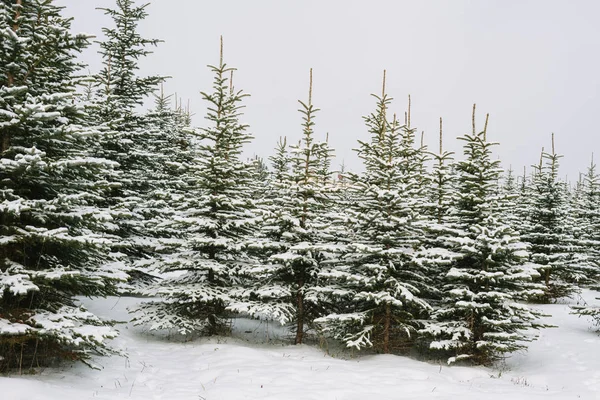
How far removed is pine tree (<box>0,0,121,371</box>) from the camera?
691 centimetres

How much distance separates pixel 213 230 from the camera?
11.9 m

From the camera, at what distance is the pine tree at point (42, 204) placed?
272 inches

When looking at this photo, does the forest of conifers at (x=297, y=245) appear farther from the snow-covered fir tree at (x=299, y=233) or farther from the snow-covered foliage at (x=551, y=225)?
the snow-covered foliage at (x=551, y=225)

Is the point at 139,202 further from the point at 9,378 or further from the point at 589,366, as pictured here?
the point at 589,366

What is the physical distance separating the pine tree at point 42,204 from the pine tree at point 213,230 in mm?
2722

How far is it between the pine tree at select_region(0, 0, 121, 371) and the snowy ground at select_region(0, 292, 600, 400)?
2.58 feet

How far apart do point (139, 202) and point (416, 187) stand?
1075 cm

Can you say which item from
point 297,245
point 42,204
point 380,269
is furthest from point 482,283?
point 42,204

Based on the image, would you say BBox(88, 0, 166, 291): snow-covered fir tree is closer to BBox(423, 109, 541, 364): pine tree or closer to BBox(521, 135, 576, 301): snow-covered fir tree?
BBox(423, 109, 541, 364): pine tree

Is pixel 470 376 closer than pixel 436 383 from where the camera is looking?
No

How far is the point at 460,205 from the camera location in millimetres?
12016

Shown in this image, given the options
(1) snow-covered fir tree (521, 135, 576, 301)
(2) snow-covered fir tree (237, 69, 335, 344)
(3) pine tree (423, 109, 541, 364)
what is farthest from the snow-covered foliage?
(2) snow-covered fir tree (237, 69, 335, 344)

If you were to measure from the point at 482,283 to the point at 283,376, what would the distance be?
235 inches

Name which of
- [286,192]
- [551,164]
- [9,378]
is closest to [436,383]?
[286,192]
